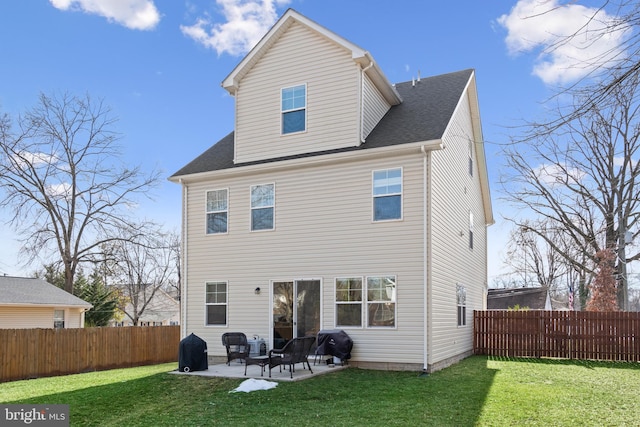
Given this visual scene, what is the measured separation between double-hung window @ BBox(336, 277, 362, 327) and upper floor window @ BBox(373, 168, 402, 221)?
1645 millimetres

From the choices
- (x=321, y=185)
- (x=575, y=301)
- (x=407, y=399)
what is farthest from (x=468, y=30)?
(x=575, y=301)

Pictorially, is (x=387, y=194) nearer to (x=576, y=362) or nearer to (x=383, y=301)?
(x=383, y=301)

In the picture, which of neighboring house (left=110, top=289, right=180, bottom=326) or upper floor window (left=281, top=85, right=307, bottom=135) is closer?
upper floor window (left=281, top=85, right=307, bottom=135)

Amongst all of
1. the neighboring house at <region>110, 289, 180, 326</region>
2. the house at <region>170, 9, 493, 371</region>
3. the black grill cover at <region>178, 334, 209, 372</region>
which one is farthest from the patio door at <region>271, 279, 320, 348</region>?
the neighboring house at <region>110, 289, 180, 326</region>

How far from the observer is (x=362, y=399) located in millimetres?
8867

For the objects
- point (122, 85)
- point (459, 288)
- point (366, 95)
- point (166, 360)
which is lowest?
point (166, 360)

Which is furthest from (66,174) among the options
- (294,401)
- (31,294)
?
(294,401)

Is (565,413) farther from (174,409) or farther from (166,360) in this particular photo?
(166,360)

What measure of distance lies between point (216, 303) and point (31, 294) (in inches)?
506

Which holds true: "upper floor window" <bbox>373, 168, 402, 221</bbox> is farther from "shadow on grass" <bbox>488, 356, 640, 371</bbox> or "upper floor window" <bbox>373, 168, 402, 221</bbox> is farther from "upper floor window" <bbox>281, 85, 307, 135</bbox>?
"shadow on grass" <bbox>488, 356, 640, 371</bbox>

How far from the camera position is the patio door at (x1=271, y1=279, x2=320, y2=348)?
13.2 meters

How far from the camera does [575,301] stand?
36.0 m

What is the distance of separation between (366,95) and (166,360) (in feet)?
38.3

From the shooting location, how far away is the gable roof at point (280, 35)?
1316 cm
